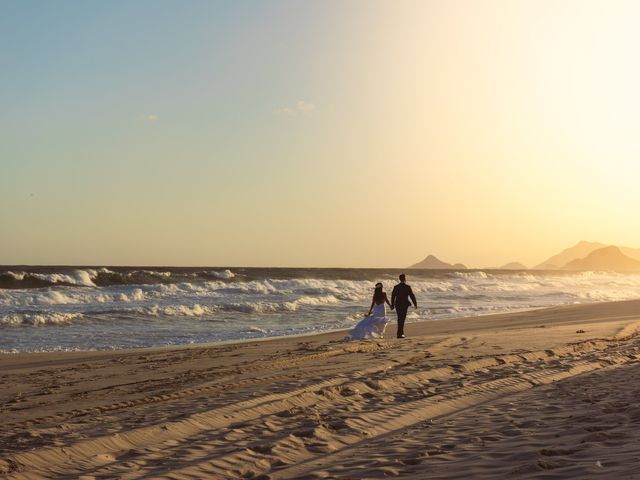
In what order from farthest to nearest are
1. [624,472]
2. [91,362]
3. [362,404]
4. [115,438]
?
1. [91,362]
2. [362,404]
3. [115,438]
4. [624,472]

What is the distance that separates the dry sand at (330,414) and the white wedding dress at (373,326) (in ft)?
9.27

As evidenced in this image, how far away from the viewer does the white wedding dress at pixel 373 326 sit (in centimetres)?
1684

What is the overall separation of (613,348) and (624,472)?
994cm

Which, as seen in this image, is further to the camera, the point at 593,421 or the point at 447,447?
the point at 593,421

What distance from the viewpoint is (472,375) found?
34.1ft

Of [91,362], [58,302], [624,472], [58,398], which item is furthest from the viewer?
[58,302]

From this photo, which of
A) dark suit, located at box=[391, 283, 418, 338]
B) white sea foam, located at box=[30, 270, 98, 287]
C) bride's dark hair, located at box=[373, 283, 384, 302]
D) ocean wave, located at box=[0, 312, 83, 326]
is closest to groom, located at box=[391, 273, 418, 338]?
dark suit, located at box=[391, 283, 418, 338]

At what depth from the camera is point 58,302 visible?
31.4 m

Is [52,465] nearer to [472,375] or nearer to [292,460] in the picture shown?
[292,460]

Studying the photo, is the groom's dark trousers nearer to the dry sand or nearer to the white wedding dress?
the white wedding dress

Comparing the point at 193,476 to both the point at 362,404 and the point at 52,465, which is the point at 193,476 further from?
the point at 362,404

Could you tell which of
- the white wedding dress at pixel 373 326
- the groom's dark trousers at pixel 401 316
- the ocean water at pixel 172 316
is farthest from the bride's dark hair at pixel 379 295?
the ocean water at pixel 172 316

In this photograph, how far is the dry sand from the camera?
5.59 metres

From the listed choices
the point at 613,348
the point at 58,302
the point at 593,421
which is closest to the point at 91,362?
the point at 593,421
